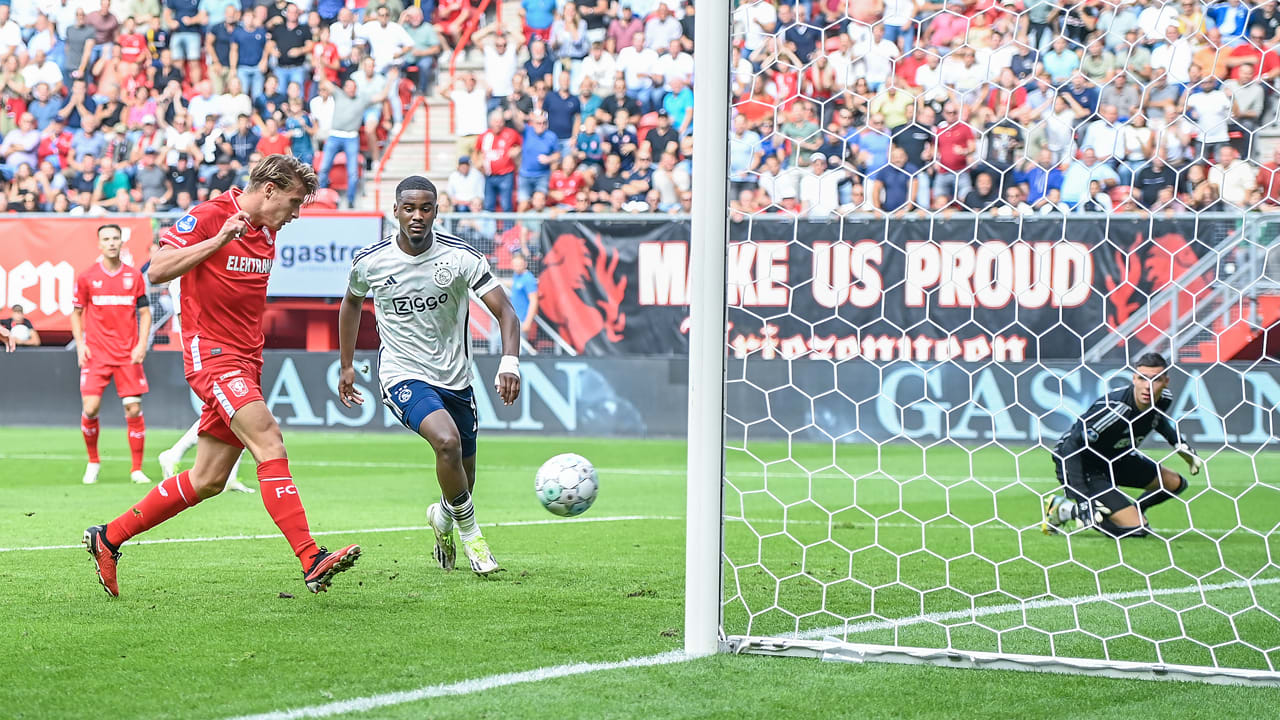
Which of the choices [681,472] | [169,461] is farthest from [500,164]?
[169,461]

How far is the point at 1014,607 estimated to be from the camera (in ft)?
19.5

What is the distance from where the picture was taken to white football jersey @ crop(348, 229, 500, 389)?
6.93 meters

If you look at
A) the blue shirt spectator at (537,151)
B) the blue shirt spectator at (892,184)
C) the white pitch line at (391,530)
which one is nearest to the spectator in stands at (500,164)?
the blue shirt spectator at (537,151)

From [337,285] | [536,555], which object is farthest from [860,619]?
[337,285]

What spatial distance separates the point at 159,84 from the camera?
858 inches

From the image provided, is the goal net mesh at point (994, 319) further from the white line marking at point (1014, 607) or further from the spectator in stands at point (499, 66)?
the spectator in stands at point (499, 66)

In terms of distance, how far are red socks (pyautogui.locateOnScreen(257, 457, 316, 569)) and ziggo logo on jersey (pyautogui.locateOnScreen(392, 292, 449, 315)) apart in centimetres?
118

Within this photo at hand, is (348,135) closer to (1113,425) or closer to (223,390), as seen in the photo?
(1113,425)

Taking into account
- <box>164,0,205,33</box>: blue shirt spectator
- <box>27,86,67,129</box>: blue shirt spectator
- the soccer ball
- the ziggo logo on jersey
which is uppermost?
<box>164,0,205,33</box>: blue shirt spectator

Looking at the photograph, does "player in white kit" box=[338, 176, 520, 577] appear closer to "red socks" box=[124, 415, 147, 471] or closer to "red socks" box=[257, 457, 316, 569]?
"red socks" box=[257, 457, 316, 569]

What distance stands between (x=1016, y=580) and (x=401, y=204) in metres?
3.35

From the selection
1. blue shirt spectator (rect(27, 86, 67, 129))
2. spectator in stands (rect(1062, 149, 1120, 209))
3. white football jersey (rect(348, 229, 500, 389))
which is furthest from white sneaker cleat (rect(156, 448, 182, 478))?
blue shirt spectator (rect(27, 86, 67, 129))

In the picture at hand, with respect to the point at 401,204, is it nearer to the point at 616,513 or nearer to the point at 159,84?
the point at 616,513

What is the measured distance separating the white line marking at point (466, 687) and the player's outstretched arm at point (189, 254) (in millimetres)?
2316
